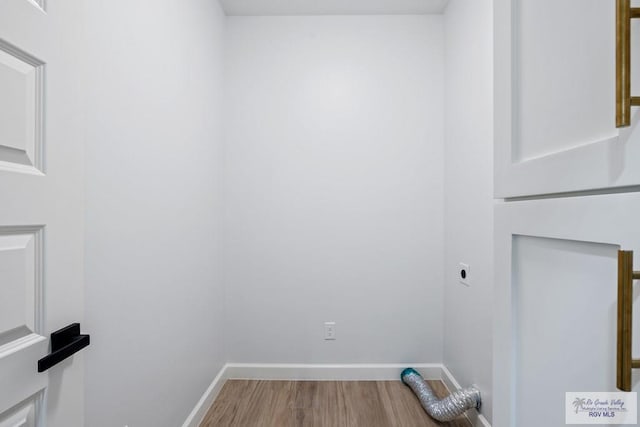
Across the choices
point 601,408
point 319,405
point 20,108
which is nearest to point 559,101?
point 601,408

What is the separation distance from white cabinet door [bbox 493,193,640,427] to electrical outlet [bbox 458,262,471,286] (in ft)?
4.33

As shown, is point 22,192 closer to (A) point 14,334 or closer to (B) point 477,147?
(A) point 14,334

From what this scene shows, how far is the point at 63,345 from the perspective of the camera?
0.74 meters

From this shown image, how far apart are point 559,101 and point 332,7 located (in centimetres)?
222

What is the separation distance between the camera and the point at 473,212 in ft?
6.47

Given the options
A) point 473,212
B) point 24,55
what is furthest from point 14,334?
point 473,212

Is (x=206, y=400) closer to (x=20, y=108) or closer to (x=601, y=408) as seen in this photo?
(x=20, y=108)

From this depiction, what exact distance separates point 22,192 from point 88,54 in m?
0.64

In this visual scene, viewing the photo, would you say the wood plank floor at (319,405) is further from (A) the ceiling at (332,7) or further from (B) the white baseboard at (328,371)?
(A) the ceiling at (332,7)

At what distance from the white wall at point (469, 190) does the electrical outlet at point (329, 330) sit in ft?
2.68

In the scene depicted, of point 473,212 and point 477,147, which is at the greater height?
point 477,147

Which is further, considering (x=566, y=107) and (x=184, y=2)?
(x=184, y=2)

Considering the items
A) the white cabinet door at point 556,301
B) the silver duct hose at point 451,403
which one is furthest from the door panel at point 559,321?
the silver duct hose at point 451,403

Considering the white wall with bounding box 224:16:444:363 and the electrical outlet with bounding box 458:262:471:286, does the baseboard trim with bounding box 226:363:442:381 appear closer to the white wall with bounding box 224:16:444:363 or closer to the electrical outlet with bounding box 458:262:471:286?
the white wall with bounding box 224:16:444:363
